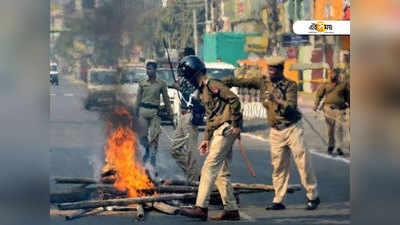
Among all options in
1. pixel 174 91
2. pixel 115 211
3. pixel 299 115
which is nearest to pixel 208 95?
pixel 174 91

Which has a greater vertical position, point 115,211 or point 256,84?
point 256,84

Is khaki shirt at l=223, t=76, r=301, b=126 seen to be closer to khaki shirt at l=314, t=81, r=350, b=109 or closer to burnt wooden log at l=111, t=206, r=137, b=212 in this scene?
khaki shirt at l=314, t=81, r=350, b=109

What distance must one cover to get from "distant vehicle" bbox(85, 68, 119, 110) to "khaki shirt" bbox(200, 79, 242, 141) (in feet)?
2.02

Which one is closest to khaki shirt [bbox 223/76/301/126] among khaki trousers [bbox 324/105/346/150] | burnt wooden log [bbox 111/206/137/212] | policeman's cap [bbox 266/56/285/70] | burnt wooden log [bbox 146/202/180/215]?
policeman's cap [bbox 266/56/285/70]

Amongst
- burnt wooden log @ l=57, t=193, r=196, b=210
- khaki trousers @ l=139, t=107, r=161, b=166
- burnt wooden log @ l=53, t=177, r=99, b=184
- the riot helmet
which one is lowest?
burnt wooden log @ l=57, t=193, r=196, b=210

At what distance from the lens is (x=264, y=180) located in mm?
5746

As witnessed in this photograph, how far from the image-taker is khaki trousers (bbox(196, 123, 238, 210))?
5.74m

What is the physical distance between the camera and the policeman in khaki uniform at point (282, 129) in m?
5.73

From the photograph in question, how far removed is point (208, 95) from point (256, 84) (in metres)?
0.34

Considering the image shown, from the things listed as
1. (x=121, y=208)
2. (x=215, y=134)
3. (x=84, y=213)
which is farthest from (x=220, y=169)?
(x=84, y=213)

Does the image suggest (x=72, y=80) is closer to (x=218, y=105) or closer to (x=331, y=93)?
(x=218, y=105)
